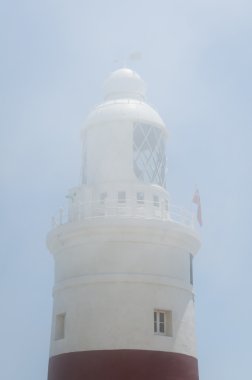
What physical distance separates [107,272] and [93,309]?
132 cm

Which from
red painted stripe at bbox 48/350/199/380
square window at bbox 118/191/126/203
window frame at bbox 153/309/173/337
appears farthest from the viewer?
square window at bbox 118/191/126/203

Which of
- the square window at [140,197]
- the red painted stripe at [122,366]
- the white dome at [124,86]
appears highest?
the white dome at [124,86]

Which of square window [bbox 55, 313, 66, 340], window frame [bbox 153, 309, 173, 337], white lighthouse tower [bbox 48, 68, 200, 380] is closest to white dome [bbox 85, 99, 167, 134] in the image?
white lighthouse tower [bbox 48, 68, 200, 380]

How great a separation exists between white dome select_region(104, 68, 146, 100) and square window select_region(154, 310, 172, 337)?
886cm

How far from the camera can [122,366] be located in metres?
19.7

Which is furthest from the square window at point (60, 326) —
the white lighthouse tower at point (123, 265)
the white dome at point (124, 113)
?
the white dome at point (124, 113)

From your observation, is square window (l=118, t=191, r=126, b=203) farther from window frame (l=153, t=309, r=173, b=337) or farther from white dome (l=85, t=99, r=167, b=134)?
window frame (l=153, t=309, r=173, b=337)

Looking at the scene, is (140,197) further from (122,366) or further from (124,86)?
(122,366)

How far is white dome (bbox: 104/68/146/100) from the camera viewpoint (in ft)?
82.0

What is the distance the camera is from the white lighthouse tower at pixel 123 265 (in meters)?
20.2

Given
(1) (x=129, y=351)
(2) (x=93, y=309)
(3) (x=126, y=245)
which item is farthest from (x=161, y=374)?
(3) (x=126, y=245)

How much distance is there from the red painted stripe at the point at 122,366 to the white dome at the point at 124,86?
405 inches

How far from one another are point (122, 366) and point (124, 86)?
11.1 meters

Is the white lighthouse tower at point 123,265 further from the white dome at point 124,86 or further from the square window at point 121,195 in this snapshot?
the white dome at point 124,86
